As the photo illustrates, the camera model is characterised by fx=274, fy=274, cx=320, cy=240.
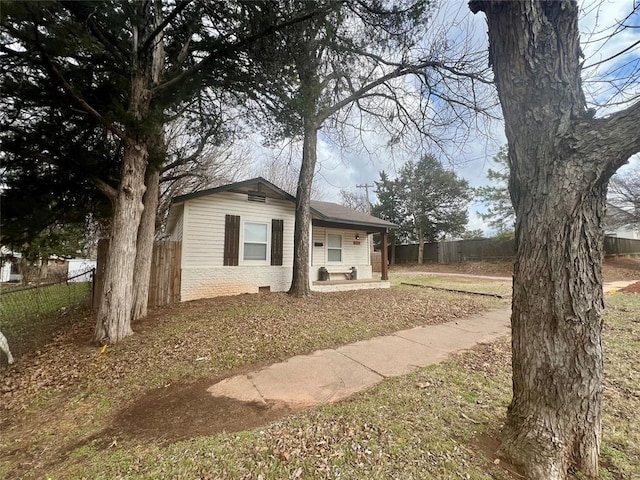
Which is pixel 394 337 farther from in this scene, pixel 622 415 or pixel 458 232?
pixel 458 232

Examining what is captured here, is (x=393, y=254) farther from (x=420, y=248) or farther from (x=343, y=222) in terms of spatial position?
(x=343, y=222)

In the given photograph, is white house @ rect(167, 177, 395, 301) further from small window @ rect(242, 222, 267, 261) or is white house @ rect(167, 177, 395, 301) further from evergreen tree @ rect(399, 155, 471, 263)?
evergreen tree @ rect(399, 155, 471, 263)

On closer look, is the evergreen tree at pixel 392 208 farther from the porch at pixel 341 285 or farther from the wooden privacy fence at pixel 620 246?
the porch at pixel 341 285

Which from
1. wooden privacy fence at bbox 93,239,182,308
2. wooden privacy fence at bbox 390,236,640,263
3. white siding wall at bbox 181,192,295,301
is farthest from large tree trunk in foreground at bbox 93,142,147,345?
wooden privacy fence at bbox 390,236,640,263

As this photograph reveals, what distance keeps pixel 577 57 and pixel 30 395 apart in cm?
631

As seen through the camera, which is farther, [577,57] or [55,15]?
[55,15]

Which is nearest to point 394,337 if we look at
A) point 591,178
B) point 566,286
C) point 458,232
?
point 566,286

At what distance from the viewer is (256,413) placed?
266cm

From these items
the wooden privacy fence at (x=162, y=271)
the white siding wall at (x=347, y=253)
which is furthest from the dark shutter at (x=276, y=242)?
the wooden privacy fence at (x=162, y=271)

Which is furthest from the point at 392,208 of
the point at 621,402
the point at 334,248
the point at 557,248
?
the point at 557,248

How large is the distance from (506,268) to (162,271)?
19938 mm

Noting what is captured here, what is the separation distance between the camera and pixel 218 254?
8.59m

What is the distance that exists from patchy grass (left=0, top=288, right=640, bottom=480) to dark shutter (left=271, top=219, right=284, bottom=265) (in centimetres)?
463

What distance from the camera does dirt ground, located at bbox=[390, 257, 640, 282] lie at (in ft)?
47.2
